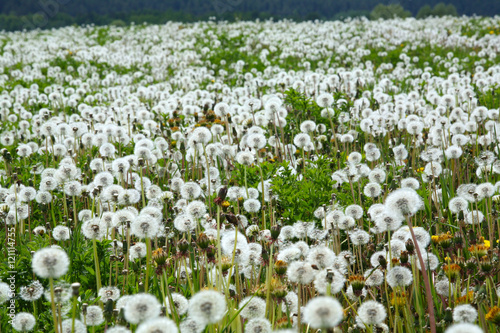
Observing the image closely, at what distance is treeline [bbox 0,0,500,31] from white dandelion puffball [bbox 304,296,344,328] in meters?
20.6

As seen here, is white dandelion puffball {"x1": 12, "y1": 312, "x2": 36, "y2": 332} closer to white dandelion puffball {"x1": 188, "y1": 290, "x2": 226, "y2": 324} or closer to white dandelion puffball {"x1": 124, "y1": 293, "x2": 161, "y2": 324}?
white dandelion puffball {"x1": 124, "y1": 293, "x2": 161, "y2": 324}

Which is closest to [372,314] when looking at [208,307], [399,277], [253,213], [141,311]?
[399,277]

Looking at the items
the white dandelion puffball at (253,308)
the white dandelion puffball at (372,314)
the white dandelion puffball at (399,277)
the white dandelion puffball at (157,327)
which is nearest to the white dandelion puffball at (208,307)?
the white dandelion puffball at (157,327)

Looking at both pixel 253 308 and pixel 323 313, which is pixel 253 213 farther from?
pixel 323 313

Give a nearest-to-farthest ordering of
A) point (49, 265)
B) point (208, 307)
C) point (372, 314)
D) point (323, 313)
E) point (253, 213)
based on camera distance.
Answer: point (323, 313), point (208, 307), point (49, 265), point (372, 314), point (253, 213)

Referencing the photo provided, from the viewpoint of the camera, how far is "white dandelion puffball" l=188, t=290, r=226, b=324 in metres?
1.53

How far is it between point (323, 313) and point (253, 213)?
245 cm

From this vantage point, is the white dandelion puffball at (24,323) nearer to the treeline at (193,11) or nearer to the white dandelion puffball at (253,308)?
the white dandelion puffball at (253,308)

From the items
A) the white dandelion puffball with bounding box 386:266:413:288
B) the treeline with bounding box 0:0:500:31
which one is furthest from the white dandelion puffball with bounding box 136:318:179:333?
the treeline with bounding box 0:0:500:31

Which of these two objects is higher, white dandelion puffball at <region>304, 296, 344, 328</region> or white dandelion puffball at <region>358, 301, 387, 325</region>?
white dandelion puffball at <region>304, 296, 344, 328</region>

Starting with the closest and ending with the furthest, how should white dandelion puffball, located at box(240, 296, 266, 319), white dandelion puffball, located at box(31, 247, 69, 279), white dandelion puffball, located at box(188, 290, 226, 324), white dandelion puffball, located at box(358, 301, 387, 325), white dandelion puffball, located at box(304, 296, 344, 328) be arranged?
white dandelion puffball, located at box(304, 296, 344, 328) → white dandelion puffball, located at box(188, 290, 226, 324) → white dandelion puffball, located at box(31, 247, 69, 279) → white dandelion puffball, located at box(358, 301, 387, 325) → white dandelion puffball, located at box(240, 296, 266, 319)

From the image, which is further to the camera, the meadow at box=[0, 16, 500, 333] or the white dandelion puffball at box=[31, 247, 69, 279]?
the meadow at box=[0, 16, 500, 333]

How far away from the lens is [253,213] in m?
3.83

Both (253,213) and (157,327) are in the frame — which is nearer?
(157,327)
